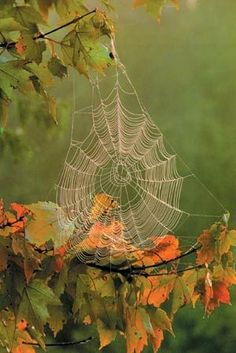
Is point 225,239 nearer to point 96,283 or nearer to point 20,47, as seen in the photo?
point 96,283

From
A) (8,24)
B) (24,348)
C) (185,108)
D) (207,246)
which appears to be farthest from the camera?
(185,108)

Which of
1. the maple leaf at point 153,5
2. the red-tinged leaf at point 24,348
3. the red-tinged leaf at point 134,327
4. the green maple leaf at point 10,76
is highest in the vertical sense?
the maple leaf at point 153,5

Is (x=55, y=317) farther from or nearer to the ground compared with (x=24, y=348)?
farther from the ground

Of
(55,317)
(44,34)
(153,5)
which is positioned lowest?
(55,317)

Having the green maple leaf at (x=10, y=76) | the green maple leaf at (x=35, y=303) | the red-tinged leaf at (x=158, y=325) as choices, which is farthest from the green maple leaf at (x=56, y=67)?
the red-tinged leaf at (x=158, y=325)

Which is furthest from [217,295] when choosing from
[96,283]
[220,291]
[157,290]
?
[96,283]

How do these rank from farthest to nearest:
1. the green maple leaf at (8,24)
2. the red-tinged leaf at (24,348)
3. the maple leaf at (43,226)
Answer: the red-tinged leaf at (24,348)
the maple leaf at (43,226)
the green maple leaf at (8,24)

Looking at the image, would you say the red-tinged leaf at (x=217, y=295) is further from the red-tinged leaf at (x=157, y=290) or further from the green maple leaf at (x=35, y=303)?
the green maple leaf at (x=35, y=303)
